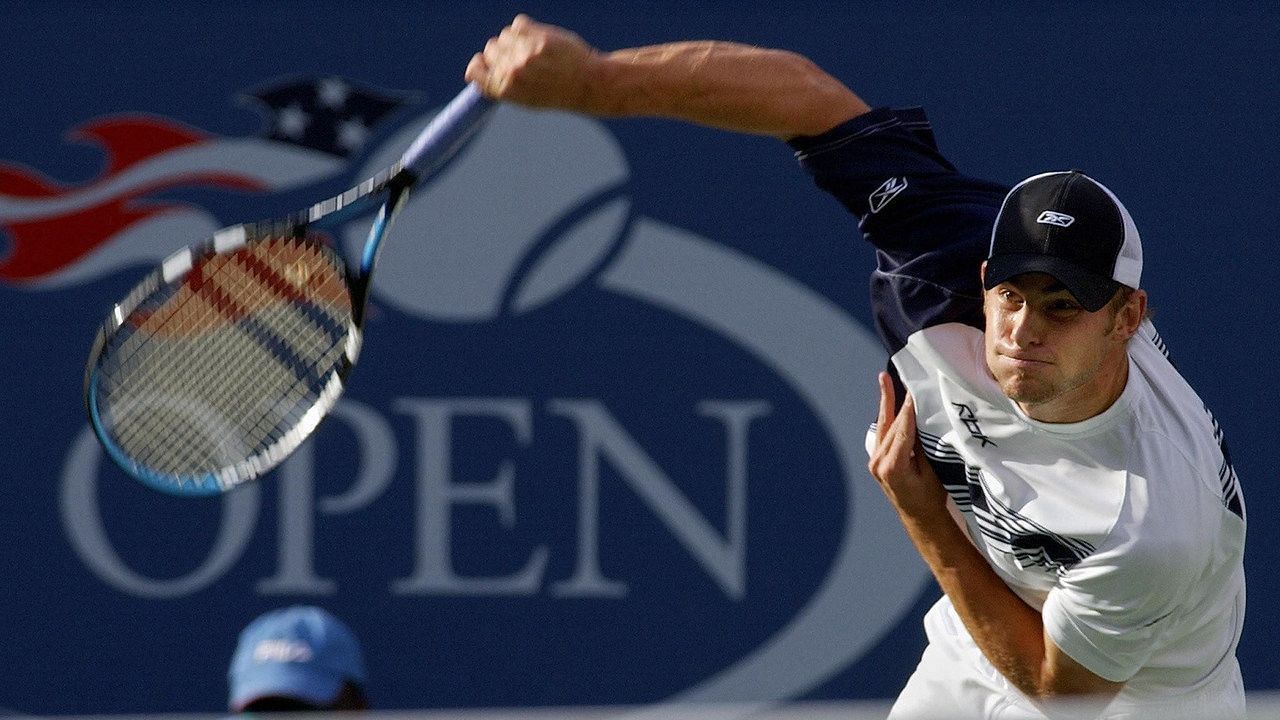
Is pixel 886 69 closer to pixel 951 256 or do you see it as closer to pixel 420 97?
pixel 420 97

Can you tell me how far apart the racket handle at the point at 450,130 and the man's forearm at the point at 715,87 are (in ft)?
0.87

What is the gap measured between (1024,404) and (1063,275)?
241 millimetres

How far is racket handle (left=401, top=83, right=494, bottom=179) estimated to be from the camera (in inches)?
123

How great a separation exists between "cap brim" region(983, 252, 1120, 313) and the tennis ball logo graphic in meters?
2.30

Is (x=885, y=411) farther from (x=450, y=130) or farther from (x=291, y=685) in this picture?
(x=291, y=685)

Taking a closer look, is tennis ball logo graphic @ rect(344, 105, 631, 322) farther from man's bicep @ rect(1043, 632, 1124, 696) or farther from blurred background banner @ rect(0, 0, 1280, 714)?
man's bicep @ rect(1043, 632, 1124, 696)

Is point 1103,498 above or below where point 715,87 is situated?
below

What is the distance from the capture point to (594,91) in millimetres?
2842

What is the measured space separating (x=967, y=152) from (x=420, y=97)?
4.48ft

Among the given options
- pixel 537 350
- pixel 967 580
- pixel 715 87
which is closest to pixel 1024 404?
pixel 967 580

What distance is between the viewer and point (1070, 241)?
3.14 m

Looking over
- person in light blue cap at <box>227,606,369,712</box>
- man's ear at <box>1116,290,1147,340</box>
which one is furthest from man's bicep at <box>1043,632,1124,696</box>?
person in light blue cap at <box>227,606,369,712</box>

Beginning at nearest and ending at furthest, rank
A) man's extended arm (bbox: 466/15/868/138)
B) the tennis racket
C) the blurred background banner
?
man's extended arm (bbox: 466/15/868/138), the tennis racket, the blurred background banner

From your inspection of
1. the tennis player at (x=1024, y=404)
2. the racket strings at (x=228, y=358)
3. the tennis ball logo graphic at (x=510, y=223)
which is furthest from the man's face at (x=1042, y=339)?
the tennis ball logo graphic at (x=510, y=223)
